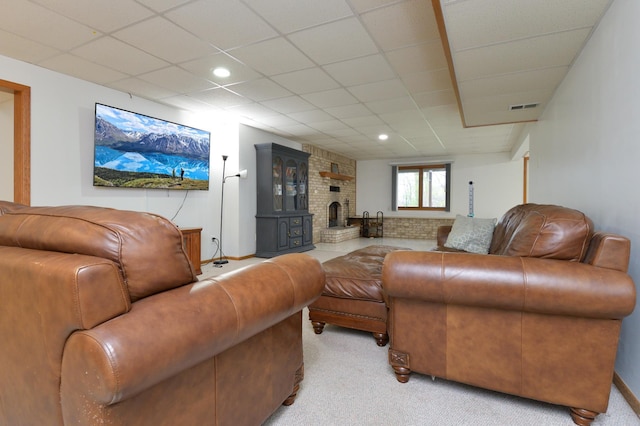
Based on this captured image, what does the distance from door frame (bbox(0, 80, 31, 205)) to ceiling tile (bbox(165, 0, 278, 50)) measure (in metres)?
1.97

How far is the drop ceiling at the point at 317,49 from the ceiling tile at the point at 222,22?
12 millimetres

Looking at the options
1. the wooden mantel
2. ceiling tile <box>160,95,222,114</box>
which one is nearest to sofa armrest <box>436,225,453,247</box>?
ceiling tile <box>160,95,222,114</box>

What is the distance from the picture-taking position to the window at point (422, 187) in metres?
8.73

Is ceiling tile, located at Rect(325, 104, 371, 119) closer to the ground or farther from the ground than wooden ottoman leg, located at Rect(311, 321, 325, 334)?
farther from the ground

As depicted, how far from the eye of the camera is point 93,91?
3635 millimetres

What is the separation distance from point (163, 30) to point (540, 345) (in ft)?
10.8

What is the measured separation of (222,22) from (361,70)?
1469mm

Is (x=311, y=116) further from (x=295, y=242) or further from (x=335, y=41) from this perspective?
(x=295, y=242)

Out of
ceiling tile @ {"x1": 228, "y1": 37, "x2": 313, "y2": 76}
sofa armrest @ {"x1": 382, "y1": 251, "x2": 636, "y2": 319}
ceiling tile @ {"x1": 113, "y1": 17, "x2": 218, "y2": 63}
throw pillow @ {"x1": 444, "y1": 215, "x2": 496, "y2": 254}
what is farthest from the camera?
throw pillow @ {"x1": 444, "y1": 215, "x2": 496, "y2": 254}

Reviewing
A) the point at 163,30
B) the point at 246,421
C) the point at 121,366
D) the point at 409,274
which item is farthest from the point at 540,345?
the point at 163,30

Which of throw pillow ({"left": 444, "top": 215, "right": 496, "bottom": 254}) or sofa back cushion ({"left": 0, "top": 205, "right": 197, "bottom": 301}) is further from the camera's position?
throw pillow ({"left": 444, "top": 215, "right": 496, "bottom": 254})

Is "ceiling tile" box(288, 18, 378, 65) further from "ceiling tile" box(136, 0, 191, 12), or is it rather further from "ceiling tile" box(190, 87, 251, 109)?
"ceiling tile" box(190, 87, 251, 109)

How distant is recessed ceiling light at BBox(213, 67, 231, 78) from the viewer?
3250 mm

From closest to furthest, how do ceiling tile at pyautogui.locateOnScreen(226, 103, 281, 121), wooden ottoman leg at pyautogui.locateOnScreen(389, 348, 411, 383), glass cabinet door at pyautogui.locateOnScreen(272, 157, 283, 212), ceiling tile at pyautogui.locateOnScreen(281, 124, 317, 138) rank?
wooden ottoman leg at pyautogui.locateOnScreen(389, 348, 411, 383) → ceiling tile at pyautogui.locateOnScreen(226, 103, 281, 121) → ceiling tile at pyautogui.locateOnScreen(281, 124, 317, 138) → glass cabinet door at pyautogui.locateOnScreen(272, 157, 283, 212)
